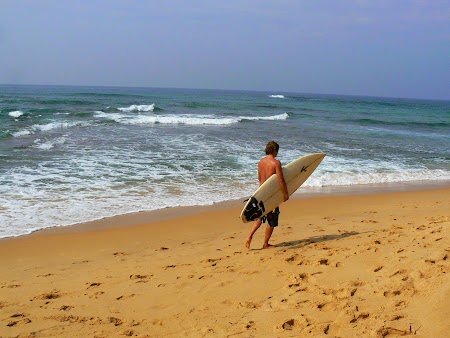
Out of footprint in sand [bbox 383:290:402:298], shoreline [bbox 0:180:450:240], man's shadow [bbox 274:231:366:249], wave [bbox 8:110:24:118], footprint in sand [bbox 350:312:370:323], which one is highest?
wave [bbox 8:110:24:118]

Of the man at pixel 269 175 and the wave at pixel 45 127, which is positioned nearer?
the man at pixel 269 175

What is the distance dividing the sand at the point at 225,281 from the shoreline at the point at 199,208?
3.1 inches

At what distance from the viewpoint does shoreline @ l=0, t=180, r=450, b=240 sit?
7.14 m

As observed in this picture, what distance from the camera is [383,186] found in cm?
1148

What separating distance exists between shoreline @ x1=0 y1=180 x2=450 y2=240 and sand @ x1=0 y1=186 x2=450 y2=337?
80mm

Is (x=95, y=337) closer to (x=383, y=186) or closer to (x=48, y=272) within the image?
(x=48, y=272)

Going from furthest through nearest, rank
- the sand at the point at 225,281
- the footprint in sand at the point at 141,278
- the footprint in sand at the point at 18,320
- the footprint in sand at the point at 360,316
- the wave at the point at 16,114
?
the wave at the point at 16,114 < the footprint in sand at the point at 141,278 < the footprint in sand at the point at 18,320 < the sand at the point at 225,281 < the footprint in sand at the point at 360,316

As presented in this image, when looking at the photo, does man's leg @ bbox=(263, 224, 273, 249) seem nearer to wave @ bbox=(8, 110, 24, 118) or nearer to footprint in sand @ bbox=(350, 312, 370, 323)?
footprint in sand @ bbox=(350, 312, 370, 323)

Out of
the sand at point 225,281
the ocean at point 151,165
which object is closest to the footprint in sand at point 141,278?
the sand at point 225,281

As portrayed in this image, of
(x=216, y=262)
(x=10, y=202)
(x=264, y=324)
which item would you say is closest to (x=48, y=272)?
(x=216, y=262)

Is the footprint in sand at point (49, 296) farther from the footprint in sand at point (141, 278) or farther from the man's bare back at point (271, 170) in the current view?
the man's bare back at point (271, 170)

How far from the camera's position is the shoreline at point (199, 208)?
7137 mm

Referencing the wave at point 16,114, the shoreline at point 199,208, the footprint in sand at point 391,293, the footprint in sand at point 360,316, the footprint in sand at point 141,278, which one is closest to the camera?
the footprint in sand at point 360,316

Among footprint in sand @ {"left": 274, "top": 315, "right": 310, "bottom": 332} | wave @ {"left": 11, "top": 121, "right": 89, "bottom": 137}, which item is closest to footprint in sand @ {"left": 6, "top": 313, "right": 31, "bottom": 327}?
footprint in sand @ {"left": 274, "top": 315, "right": 310, "bottom": 332}
